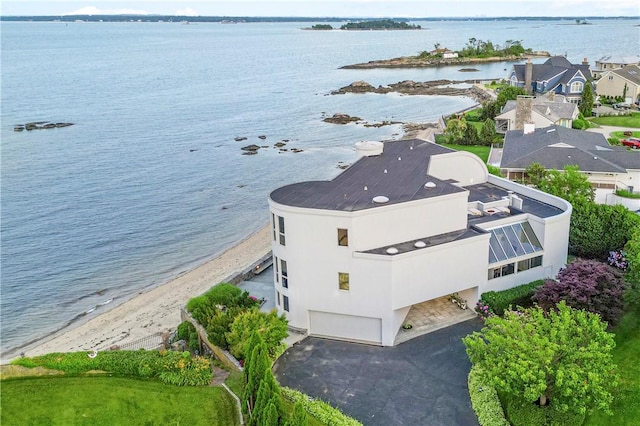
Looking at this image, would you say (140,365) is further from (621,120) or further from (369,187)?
(621,120)

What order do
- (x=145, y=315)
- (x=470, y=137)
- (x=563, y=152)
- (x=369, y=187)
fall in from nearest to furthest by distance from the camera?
(x=369, y=187), (x=145, y=315), (x=563, y=152), (x=470, y=137)

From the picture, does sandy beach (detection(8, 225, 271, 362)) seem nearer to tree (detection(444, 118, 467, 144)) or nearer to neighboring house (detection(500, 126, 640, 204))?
Result: neighboring house (detection(500, 126, 640, 204))

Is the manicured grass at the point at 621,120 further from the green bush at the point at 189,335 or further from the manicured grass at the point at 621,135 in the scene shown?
the green bush at the point at 189,335

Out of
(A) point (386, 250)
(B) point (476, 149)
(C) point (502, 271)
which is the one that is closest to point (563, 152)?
(B) point (476, 149)

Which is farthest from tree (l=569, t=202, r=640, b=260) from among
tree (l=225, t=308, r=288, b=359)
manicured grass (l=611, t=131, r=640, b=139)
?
manicured grass (l=611, t=131, r=640, b=139)

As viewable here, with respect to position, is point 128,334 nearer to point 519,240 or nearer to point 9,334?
point 9,334

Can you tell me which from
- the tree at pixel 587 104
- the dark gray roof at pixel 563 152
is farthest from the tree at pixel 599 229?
the tree at pixel 587 104
